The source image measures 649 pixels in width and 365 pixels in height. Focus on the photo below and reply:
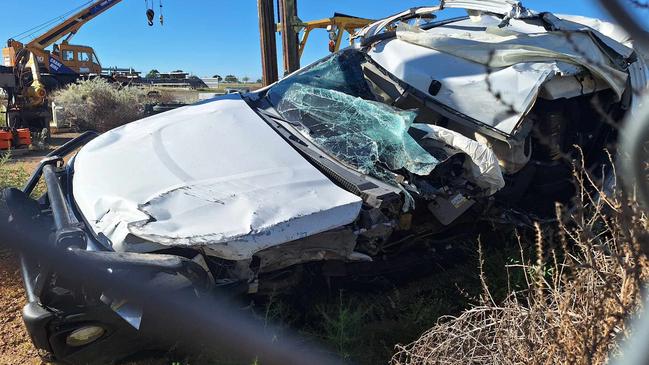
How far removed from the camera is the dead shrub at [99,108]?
13.6 metres

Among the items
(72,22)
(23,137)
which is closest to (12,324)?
(23,137)

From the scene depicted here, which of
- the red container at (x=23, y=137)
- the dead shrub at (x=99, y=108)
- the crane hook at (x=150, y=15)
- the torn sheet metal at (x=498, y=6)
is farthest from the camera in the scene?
the crane hook at (x=150, y=15)

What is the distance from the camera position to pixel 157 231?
2375mm

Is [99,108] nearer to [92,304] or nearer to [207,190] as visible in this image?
[207,190]

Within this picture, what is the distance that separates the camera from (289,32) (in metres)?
8.67

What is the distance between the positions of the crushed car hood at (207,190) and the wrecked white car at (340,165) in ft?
0.03

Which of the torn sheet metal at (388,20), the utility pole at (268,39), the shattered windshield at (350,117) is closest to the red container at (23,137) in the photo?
the utility pole at (268,39)

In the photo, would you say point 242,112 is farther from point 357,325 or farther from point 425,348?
point 425,348

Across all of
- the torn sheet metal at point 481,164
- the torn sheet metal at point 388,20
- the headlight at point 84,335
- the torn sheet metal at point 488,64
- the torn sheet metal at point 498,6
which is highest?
the torn sheet metal at point 498,6

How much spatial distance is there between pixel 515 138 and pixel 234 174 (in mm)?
1926

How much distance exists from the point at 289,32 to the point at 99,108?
24.6 ft

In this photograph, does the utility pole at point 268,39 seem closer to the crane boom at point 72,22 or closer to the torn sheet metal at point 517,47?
the torn sheet metal at point 517,47

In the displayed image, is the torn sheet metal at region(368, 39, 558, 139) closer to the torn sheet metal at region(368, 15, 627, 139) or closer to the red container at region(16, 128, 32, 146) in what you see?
the torn sheet metal at region(368, 15, 627, 139)

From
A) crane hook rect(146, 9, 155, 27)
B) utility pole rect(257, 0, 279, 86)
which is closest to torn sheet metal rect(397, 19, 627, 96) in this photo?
utility pole rect(257, 0, 279, 86)
